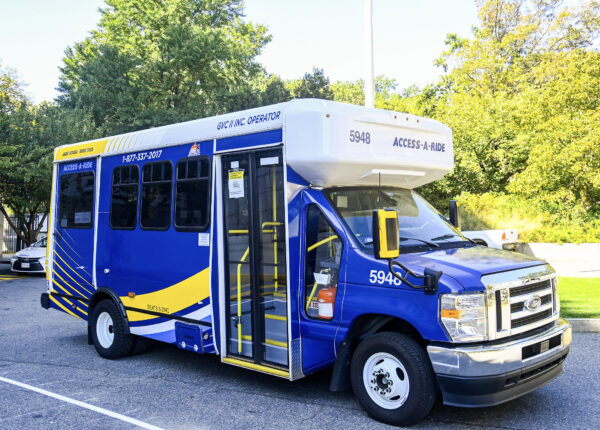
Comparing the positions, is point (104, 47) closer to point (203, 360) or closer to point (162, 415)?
point (203, 360)

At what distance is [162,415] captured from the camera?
18.2 ft

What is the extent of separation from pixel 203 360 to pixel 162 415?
7.56 ft

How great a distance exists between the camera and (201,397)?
241 inches

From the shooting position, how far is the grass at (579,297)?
9.30 metres

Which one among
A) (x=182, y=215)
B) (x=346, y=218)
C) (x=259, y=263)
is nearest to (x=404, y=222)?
(x=346, y=218)

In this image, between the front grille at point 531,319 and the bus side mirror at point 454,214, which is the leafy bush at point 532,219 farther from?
the front grille at point 531,319

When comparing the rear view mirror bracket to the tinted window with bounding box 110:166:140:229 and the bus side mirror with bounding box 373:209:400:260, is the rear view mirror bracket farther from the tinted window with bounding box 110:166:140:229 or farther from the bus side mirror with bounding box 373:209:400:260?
the tinted window with bounding box 110:166:140:229

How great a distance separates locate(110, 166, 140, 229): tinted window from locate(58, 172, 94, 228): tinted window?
0.56 metres

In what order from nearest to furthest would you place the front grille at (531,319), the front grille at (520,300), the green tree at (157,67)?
the front grille at (520,300) → the front grille at (531,319) → the green tree at (157,67)

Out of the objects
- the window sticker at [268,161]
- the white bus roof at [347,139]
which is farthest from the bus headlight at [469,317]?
the window sticker at [268,161]

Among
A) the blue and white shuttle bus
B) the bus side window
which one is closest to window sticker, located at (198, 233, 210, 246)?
the blue and white shuttle bus

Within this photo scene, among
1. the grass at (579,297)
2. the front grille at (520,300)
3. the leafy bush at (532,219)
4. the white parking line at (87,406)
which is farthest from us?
the leafy bush at (532,219)

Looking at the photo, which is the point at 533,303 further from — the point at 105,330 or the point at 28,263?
the point at 28,263

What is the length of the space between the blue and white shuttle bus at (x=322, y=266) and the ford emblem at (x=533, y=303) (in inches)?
0.6
